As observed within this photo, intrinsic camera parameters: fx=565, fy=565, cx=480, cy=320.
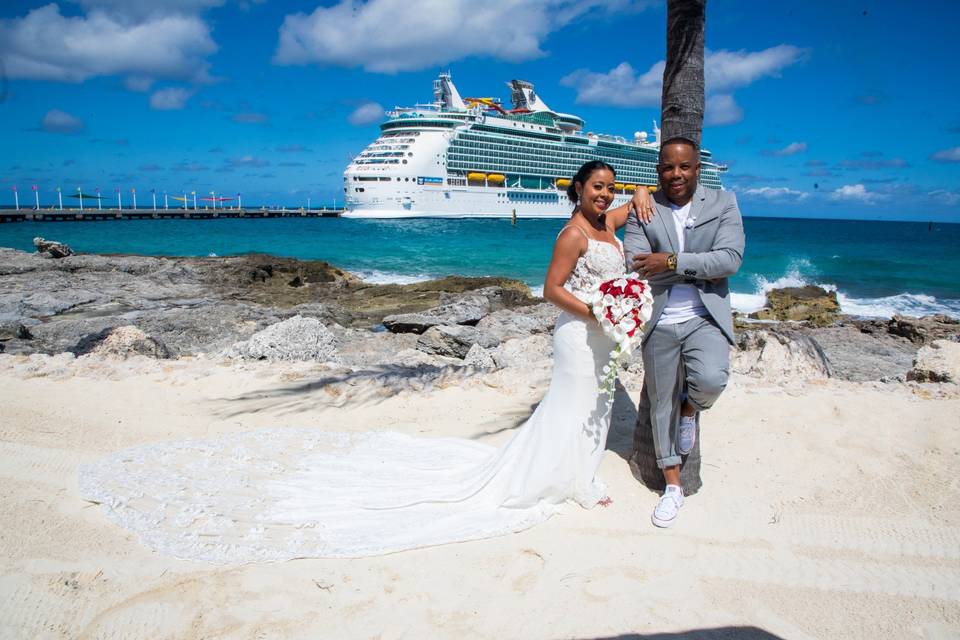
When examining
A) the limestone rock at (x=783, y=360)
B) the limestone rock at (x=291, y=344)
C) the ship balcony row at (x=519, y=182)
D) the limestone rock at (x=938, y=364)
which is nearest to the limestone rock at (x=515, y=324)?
the limestone rock at (x=291, y=344)

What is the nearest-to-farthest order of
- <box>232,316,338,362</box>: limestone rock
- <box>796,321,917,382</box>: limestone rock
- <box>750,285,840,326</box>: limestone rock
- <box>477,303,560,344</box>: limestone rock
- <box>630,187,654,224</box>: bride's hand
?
<box>630,187,654,224</box>: bride's hand → <box>232,316,338,362</box>: limestone rock → <box>796,321,917,382</box>: limestone rock → <box>477,303,560,344</box>: limestone rock → <box>750,285,840,326</box>: limestone rock

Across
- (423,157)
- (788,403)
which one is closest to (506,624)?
(788,403)

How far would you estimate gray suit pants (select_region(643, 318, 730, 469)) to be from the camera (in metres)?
2.83

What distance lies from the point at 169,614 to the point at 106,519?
0.90 metres

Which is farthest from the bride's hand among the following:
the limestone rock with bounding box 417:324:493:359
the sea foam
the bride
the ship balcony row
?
the ship balcony row

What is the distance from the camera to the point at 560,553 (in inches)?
105

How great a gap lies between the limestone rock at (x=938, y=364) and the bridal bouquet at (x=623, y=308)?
3.36 m

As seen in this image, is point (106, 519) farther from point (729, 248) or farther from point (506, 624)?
point (729, 248)

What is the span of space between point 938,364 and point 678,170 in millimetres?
3447

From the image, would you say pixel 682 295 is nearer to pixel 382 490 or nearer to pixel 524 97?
pixel 382 490

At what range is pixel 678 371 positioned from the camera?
299cm

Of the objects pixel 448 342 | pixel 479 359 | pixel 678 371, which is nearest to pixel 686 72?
pixel 678 371

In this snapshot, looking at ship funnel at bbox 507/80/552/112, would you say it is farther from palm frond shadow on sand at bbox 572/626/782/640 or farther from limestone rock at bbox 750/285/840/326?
palm frond shadow on sand at bbox 572/626/782/640

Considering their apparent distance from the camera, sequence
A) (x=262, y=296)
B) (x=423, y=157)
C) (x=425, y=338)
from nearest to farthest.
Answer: (x=425, y=338), (x=262, y=296), (x=423, y=157)
